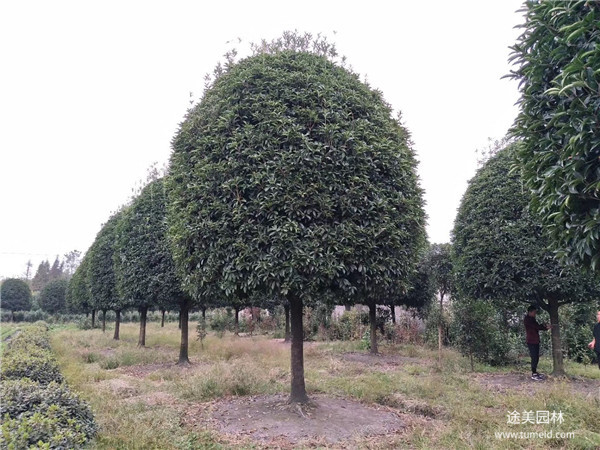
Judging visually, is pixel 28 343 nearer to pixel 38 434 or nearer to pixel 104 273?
pixel 38 434

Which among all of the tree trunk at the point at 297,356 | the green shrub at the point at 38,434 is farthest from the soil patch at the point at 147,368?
the green shrub at the point at 38,434

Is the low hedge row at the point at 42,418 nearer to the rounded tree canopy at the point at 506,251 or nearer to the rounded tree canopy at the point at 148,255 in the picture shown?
the rounded tree canopy at the point at 148,255

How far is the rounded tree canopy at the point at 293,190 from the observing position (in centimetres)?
559

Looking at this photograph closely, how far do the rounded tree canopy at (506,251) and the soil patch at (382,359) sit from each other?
4091 millimetres

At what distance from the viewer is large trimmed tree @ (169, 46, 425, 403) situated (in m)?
5.59

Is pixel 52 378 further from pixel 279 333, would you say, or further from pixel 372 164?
pixel 279 333

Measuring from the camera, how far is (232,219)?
19.0 ft

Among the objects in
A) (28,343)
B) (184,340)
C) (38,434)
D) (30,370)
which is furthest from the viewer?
(184,340)

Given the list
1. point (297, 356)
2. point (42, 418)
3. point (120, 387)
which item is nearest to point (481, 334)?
point (297, 356)

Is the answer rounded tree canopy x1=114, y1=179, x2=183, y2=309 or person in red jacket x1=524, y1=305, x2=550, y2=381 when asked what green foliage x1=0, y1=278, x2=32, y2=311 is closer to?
rounded tree canopy x1=114, y1=179, x2=183, y2=309

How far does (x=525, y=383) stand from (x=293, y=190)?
7420 mm

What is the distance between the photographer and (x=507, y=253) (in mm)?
8836

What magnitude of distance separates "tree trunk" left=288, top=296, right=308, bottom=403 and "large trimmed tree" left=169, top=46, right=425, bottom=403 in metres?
0.02

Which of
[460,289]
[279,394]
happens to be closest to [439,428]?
[279,394]
